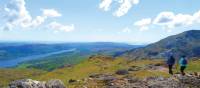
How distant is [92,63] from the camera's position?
16800cm

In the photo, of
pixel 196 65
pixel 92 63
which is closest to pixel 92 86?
pixel 196 65

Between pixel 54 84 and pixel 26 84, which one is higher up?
pixel 26 84

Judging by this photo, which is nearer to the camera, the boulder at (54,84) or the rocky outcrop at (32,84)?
the rocky outcrop at (32,84)

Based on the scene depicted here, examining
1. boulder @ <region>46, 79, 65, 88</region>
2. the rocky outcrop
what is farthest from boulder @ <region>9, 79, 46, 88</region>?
boulder @ <region>46, 79, 65, 88</region>

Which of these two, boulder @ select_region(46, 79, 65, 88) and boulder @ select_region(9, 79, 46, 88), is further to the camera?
boulder @ select_region(46, 79, 65, 88)

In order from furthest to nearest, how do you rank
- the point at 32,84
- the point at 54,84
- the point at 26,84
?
the point at 54,84 < the point at 32,84 < the point at 26,84

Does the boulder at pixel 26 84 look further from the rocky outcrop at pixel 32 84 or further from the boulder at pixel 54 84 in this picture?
the boulder at pixel 54 84

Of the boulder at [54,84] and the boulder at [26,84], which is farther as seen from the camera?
the boulder at [54,84]

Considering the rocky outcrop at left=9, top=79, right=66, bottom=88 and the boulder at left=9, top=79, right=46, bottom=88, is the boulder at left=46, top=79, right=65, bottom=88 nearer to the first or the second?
the rocky outcrop at left=9, top=79, right=66, bottom=88

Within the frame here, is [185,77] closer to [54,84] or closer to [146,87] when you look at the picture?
[146,87]

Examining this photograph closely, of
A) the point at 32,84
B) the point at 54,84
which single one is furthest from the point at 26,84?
the point at 54,84

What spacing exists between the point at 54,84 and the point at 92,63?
123528mm

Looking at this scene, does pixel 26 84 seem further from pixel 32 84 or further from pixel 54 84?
pixel 54 84

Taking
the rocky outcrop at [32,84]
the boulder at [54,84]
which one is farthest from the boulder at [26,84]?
the boulder at [54,84]
